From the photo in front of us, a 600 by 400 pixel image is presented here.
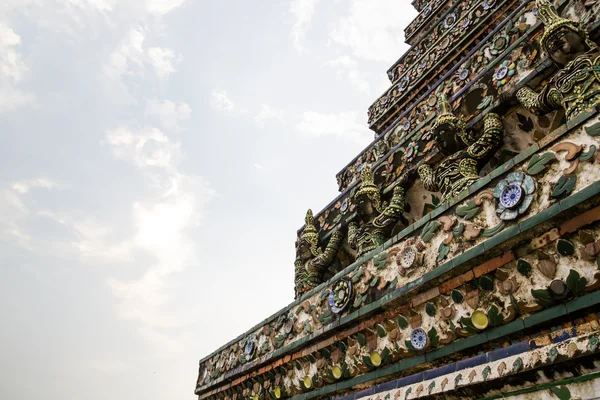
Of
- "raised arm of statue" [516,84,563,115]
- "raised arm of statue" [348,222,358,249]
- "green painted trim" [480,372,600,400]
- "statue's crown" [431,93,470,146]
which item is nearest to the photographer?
"green painted trim" [480,372,600,400]

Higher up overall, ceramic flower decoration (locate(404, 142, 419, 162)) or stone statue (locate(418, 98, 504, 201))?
ceramic flower decoration (locate(404, 142, 419, 162))

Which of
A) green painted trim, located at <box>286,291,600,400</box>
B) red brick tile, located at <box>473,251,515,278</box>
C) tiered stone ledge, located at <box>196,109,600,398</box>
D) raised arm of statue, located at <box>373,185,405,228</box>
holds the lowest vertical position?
green painted trim, located at <box>286,291,600,400</box>

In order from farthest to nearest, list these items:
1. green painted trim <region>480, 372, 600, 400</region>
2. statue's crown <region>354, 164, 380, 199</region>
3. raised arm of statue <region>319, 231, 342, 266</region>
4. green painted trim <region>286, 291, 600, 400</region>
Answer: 1. raised arm of statue <region>319, 231, 342, 266</region>
2. statue's crown <region>354, 164, 380, 199</region>
3. green painted trim <region>286, 291, 600, 400</region>
4. green painted trim <region>480, 372, 600, 400</region>

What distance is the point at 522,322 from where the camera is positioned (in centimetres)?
353

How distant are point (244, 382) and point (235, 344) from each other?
28.4 inches

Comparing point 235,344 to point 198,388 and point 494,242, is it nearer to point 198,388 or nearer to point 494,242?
point 198,388

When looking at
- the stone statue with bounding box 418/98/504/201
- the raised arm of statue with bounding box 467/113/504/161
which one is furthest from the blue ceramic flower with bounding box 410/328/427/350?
the raised arm of statue with bounding box 467/113/504/161

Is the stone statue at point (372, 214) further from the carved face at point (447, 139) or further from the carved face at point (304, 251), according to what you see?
the carved face at point (304, 251)

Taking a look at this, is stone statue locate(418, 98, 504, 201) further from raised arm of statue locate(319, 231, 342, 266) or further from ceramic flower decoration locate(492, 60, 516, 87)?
raised arm of statue locate(319, 231, 342, 266)

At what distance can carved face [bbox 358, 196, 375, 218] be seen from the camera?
6867 millimetres

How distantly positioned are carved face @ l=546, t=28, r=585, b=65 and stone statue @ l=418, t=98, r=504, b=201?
3.00 feet

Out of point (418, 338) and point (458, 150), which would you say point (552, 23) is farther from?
point (418, 338)

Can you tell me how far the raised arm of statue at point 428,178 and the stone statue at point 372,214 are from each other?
15.1 inches

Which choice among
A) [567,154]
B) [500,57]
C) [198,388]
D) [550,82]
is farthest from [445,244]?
[198,388]
